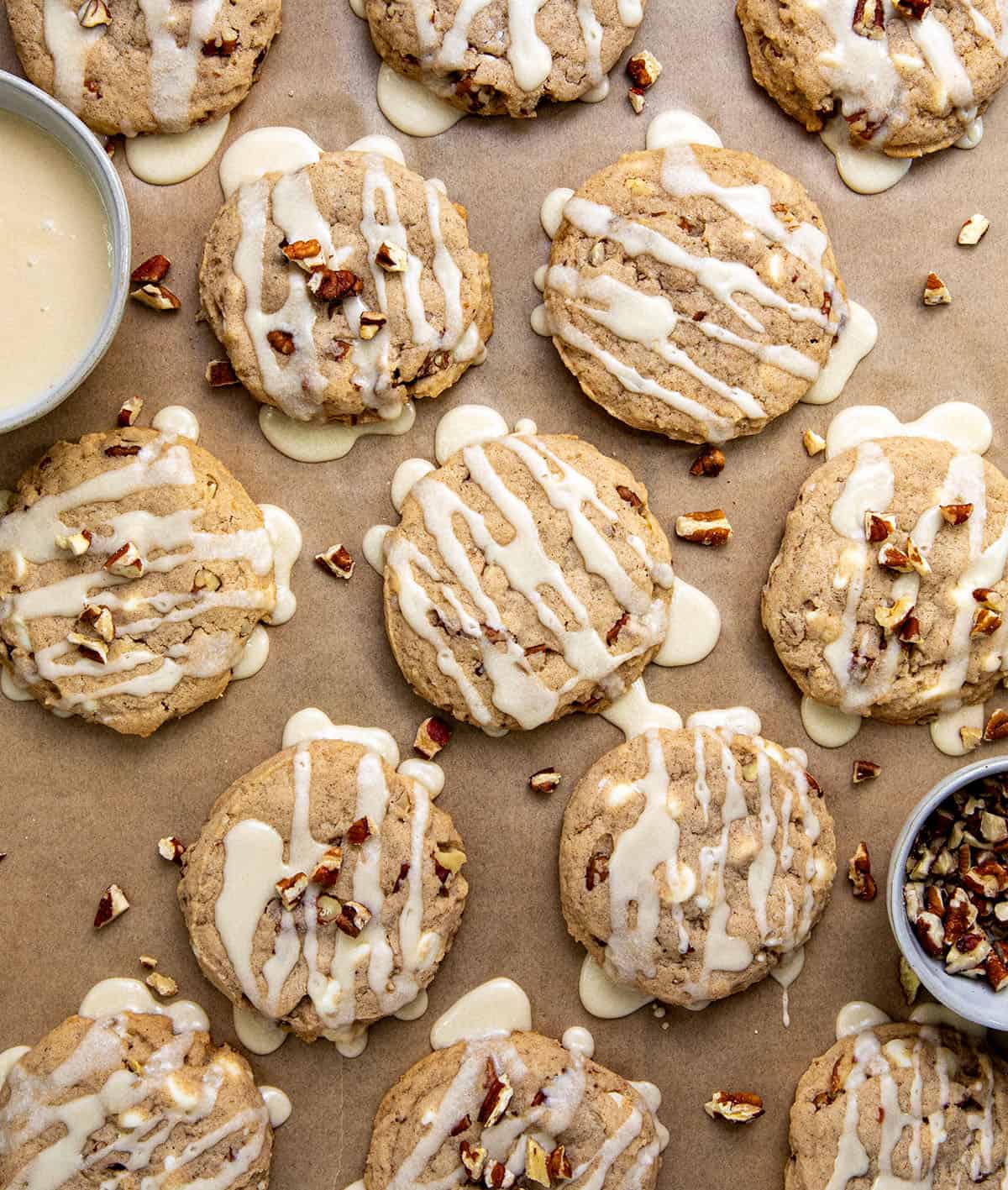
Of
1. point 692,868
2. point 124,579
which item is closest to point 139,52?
point 124,579


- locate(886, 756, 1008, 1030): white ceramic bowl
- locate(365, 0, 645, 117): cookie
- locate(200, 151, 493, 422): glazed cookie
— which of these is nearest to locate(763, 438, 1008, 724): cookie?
locate(886, 756, 1008, 1030): white ceramic bowl

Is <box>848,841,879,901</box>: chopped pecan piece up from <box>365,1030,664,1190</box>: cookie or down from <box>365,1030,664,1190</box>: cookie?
up

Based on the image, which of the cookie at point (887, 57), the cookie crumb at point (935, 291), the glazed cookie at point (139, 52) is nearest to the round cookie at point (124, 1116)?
the glazed cookie at point (139, 52)

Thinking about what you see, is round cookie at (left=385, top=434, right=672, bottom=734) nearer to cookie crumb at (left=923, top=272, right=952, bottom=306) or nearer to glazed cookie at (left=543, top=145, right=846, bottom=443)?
glazed cookie at (left=543, top=145, right=846, bottom=443)

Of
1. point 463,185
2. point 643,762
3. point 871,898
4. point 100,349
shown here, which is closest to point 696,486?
point 643,762

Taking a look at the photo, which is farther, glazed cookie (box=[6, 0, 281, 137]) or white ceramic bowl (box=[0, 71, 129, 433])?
glazed cookie (box=[6, 0, 281, 137])

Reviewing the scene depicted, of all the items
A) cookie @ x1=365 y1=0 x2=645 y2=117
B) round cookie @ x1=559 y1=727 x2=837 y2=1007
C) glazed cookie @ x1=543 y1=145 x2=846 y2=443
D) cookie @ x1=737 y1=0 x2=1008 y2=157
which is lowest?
round cookie @ x1=559 y1=727 x2=837 y2=1007
